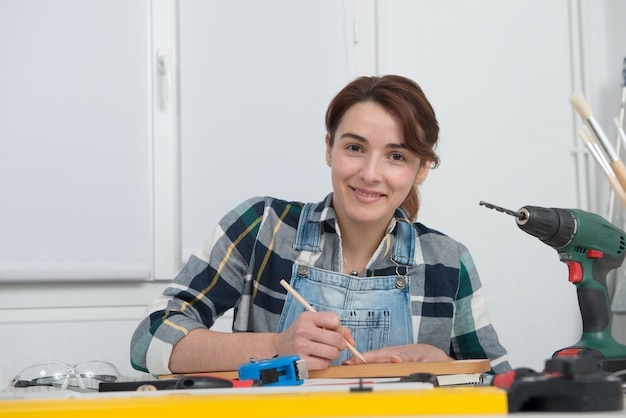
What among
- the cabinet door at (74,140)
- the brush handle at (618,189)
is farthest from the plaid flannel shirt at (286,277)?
the cabinet door at (74,140)

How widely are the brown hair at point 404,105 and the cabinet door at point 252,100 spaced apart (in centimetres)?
87

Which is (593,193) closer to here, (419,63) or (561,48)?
(561,48)

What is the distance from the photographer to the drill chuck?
3.64 ft

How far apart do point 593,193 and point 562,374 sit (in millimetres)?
2521

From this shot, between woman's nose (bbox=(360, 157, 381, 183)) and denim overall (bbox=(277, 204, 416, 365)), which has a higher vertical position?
woman's nose (bbox=(360, 157, 381, 183))

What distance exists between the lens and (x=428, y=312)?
151 cm

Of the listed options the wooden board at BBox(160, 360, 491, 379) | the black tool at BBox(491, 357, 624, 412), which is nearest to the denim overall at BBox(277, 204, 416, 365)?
the wooden board at BBox(160, 360, 491, 379)

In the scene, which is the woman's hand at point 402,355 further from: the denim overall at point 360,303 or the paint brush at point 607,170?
the paint brush at point 607,170

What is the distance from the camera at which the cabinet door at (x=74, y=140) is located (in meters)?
2.16

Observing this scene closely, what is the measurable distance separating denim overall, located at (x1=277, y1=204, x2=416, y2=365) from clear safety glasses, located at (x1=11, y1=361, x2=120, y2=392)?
1.53 feet

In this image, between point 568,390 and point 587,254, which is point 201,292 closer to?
point 587,254

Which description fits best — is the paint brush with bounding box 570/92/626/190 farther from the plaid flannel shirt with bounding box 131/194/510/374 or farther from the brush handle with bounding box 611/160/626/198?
the plaid flannel shirt with bounding box 131/194/510/374

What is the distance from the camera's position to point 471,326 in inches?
60.8

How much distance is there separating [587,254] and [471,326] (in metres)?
0.44
